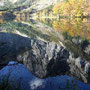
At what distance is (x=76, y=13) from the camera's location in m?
90.9

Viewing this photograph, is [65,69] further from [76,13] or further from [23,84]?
[76,13]

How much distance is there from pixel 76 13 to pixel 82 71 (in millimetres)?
86969

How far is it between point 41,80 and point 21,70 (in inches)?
59.6

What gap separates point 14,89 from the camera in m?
5.93

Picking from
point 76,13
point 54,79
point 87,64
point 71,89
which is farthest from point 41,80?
point 76,13

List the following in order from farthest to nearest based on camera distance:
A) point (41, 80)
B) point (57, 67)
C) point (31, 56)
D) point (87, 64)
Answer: point (31, 56) < point (87, 64) < point (57, 67) < point (41, 80)

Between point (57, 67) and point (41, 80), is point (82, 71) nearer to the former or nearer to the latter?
point (57, 67)

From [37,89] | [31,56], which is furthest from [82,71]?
[31,56]

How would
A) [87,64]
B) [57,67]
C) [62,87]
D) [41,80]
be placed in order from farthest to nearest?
[87,64] → [57,67] → [41,80] → [62,87]

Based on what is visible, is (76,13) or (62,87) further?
(76,13)

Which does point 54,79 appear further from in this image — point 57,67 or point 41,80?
point 57,67

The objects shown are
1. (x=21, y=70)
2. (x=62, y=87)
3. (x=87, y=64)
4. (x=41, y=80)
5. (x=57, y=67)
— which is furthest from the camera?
(x=87, y=64)

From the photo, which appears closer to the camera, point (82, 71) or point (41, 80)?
point (41, 80)

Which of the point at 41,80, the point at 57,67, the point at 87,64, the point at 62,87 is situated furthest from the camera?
the point at 87,64
